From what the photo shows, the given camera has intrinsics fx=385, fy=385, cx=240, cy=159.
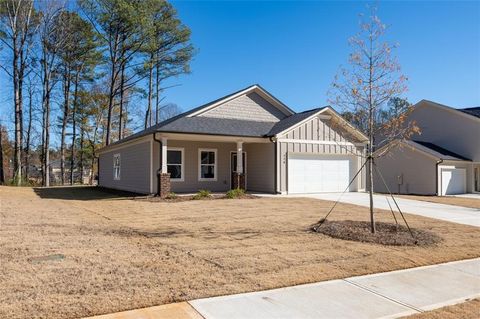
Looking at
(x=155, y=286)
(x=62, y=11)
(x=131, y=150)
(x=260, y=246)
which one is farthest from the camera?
(x=62, y=11)

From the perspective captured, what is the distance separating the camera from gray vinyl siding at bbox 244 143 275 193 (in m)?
18.8

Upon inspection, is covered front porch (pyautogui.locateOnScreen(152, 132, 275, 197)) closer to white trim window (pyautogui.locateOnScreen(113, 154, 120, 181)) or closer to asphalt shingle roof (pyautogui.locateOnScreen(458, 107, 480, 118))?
white trim window (pyautogui.locateOnScreen(113, 154, 120, 181))

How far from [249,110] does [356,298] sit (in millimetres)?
17293

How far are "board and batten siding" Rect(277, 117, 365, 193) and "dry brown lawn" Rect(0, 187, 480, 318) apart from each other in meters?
7.40

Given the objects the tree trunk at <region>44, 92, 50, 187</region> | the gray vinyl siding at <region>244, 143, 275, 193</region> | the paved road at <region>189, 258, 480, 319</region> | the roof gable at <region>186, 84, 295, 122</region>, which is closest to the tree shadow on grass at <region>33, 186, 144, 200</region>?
the roof gable at <region>186, 84, 295, 122</region>

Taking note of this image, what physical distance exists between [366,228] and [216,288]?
5.64 metres

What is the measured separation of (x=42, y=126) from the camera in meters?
34.8

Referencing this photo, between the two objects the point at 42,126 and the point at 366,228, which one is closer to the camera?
the point at 366,228

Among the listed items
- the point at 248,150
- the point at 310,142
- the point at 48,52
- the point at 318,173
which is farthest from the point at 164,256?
the point at 48,52

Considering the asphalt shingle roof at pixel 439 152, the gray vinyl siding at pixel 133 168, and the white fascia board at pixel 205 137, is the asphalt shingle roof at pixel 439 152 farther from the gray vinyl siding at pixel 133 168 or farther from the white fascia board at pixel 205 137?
the gray vinyl siding at pixel 133 168

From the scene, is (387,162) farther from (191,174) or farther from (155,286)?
(155,286)

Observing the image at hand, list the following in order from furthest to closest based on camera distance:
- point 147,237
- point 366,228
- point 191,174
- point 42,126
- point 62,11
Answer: point 42,126, point 62,11, point 191,174, point 366,228, point 147,237

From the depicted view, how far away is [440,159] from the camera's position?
24.5m

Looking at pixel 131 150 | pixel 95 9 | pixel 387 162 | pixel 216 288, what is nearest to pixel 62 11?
pixel 95 9
